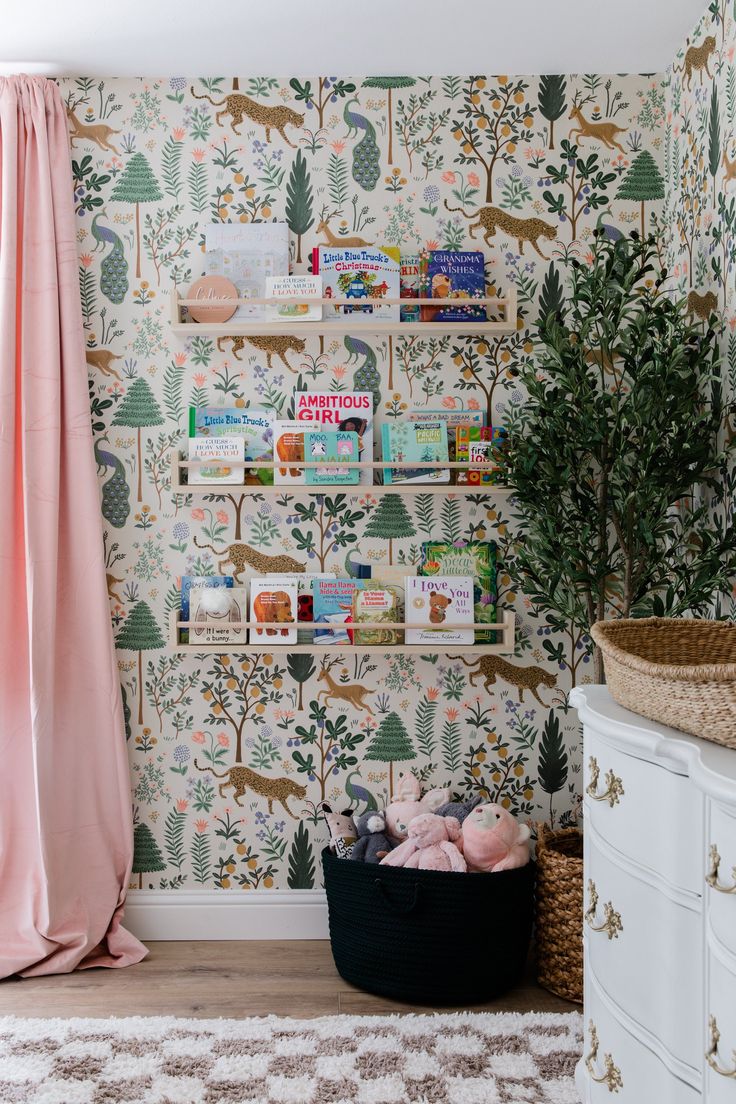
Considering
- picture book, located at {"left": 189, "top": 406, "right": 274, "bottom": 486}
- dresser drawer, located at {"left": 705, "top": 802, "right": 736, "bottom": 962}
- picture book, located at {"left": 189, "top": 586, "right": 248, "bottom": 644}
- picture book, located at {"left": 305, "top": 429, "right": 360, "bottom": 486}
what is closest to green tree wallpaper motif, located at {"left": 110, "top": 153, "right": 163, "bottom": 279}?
picture book, located at {"left": 189, "top": 406, "right": 274, "bottom": 486}

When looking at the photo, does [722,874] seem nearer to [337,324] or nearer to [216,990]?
[216,990]

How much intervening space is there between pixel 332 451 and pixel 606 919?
1.59 m

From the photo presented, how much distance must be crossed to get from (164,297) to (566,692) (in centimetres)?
178

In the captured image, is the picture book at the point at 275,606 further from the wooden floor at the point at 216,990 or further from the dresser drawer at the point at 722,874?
the dresser drawer at the point at 722,874

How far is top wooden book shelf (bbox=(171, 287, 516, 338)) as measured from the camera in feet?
8.88

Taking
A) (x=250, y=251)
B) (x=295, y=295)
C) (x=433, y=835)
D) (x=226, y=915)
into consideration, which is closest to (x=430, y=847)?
(x=433, y=835)

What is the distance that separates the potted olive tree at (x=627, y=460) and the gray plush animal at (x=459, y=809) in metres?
0.55

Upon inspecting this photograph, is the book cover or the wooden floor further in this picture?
the book cover

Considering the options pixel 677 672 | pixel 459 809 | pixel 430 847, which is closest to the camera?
pixel 677 672

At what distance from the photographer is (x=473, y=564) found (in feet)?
9.28

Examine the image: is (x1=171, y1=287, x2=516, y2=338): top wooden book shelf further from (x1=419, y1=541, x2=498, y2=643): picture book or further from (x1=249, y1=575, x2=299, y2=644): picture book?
(x1=249, y1=575, x2=299, y2=644): picture book

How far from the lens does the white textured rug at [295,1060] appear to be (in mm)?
2027

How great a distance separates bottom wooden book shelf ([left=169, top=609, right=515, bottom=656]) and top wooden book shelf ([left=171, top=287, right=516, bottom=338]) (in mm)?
863

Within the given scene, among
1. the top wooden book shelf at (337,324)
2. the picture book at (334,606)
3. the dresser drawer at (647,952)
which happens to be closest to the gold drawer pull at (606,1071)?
the dresser drawer at (647,952)
